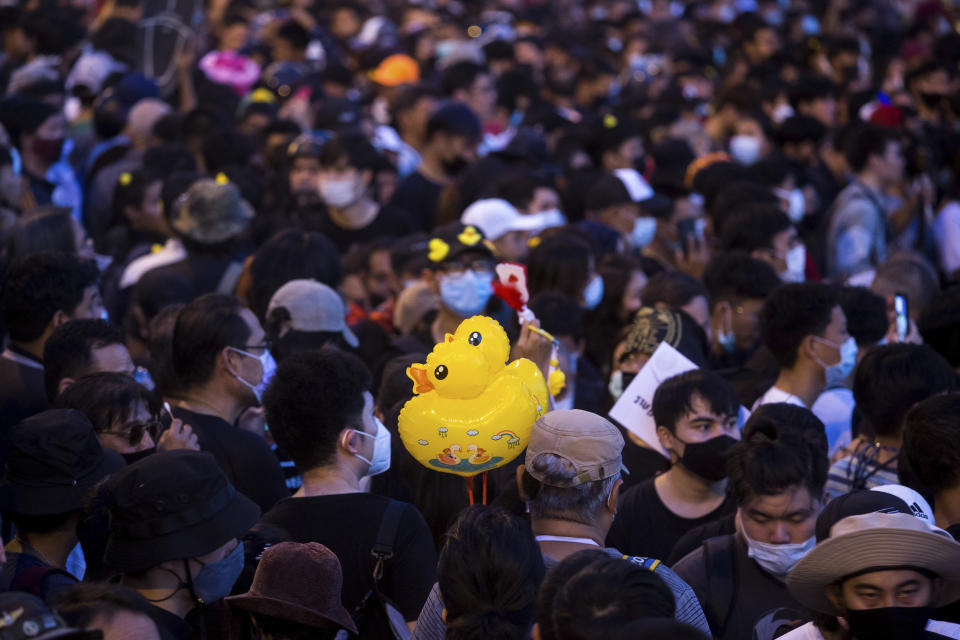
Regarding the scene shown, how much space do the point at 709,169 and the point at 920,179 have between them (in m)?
1.84

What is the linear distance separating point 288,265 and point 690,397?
2.28 meters

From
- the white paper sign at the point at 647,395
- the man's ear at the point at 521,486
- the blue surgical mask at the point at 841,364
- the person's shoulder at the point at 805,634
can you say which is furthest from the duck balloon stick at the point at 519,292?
the person's shoulder at the point at 805,634

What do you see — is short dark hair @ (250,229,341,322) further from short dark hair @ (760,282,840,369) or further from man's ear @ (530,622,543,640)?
man's ear @ (530,622,543,640)

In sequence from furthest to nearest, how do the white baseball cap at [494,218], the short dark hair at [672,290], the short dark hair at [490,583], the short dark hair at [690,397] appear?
the white baseball cap at [494,218]
the short dark hair at [672,290]
the short dark hair at [690,397]
the short dark hair at [490,583]

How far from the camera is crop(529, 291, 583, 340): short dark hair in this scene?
5.80m

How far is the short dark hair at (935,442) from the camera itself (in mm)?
3889

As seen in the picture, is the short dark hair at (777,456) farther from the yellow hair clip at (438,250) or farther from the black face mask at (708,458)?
the yellow hair clip at (438,250)

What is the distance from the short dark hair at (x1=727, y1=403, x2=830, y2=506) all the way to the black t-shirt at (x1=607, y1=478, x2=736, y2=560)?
43 cm

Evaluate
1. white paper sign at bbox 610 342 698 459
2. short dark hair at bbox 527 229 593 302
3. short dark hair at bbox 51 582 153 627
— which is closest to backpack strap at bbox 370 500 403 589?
short dark hair at bbox 51 582 153 627

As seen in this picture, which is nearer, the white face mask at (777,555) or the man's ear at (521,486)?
the man's ear at (521,486)

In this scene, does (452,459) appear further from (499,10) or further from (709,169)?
(499,10)

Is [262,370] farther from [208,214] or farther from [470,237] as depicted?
[208,214]

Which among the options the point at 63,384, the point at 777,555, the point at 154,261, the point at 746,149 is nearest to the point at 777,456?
the point at 777,555

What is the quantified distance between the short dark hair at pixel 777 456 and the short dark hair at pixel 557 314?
1.80 metres
